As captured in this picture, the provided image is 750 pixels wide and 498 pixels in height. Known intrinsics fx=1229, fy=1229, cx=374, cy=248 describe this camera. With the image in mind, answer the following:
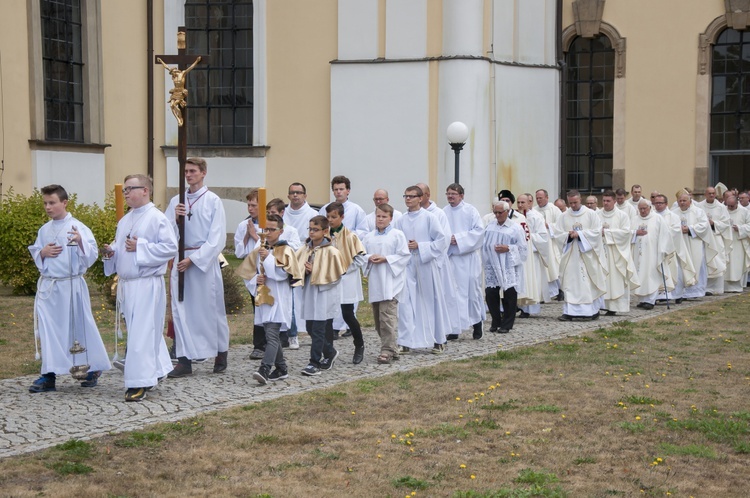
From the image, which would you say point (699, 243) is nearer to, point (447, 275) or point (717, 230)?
point (717, 230)

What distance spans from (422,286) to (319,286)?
1998 millimetres

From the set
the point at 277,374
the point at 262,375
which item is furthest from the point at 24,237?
the point at 262,375

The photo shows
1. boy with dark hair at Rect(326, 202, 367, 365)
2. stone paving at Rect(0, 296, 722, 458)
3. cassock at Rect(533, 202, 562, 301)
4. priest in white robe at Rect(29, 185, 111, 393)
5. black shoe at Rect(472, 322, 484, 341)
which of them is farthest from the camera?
cassock at Rect(533, 202, 562, 301)

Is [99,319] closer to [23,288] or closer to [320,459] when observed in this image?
[23,288]

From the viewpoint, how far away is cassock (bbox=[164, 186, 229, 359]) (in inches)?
427

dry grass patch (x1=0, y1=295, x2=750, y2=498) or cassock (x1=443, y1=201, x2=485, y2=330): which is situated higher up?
cassock (x1=443, y1=201, x2=485, y2=330)

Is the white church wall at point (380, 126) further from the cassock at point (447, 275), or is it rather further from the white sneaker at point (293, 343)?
the white sneaker at point (293, 343)

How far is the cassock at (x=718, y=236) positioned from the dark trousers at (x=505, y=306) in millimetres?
7258

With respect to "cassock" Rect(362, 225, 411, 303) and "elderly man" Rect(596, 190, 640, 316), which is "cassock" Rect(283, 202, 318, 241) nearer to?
"cassock" Rect(362, 225, 411, 303)

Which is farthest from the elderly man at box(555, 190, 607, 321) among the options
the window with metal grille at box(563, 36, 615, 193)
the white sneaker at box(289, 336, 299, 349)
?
the window with metal grille at box(563, 36, 615, 193)

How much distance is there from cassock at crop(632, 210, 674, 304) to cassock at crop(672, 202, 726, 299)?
5.42ft

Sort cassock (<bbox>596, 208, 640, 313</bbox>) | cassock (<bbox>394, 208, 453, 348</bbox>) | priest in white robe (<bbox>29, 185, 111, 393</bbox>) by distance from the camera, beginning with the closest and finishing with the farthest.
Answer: priest in white robe (<bbox>29, 185, 111, 393</bbox>) → cassock (<bbox>394, 208, 453, 348</bbox>) → cassock (<bbox>596, 208, 640, 313</bbox>)

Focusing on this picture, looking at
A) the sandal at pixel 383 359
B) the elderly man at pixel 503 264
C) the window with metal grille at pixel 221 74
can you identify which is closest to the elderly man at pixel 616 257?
the elderly man at pixel 503 264

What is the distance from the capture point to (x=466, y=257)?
14.4m
